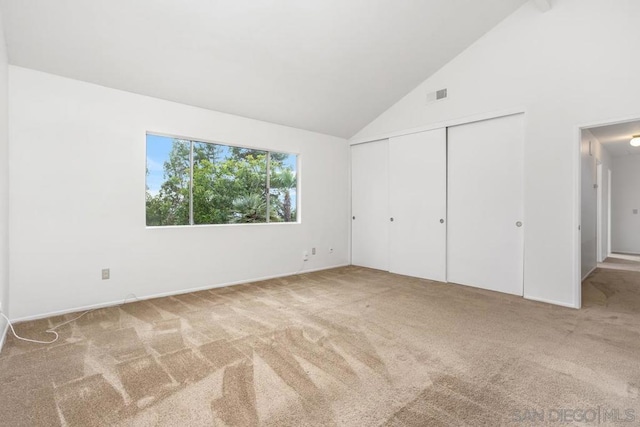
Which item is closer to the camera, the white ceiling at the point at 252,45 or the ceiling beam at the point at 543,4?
the white ceiling at the point at 252,45

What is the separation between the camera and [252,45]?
3410mm

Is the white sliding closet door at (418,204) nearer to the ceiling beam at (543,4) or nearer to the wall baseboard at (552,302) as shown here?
the wall baseboard at (552,302)

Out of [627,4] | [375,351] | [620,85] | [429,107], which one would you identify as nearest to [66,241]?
[375,351]

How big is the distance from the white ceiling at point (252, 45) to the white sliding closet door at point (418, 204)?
0.99 metres

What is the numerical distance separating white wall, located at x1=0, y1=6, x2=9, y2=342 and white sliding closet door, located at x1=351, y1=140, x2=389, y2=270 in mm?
4747

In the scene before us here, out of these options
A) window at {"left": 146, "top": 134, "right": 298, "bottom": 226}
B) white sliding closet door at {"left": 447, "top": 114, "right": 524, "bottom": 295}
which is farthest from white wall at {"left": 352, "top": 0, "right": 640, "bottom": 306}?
window at {"left": 146, "top": 134, "right": 298, "bottom": 226}

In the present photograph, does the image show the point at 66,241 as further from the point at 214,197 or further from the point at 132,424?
the point at 132,424

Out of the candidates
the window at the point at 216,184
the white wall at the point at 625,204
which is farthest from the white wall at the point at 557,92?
the white wall at the point at 625,204

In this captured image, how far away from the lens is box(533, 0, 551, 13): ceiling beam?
11.3 ft

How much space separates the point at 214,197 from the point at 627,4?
548 centimetres

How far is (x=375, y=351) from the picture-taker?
2.37m

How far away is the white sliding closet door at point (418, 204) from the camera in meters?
4.64

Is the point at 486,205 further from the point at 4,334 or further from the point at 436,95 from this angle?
the point at 4,334

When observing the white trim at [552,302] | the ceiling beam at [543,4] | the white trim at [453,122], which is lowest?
the white trim at [552,302]
